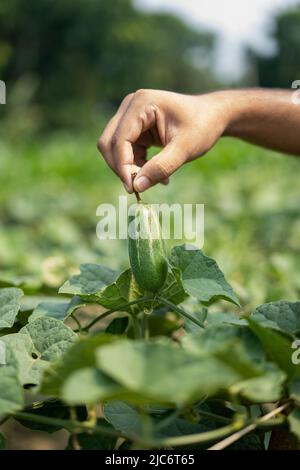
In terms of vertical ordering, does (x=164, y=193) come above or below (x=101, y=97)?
below

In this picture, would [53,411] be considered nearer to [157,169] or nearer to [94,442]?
[94,442]

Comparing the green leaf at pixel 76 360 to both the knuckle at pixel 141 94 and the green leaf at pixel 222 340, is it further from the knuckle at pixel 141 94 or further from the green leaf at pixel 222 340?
the knuckle at pixel 141 94

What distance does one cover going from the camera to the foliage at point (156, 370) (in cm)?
60

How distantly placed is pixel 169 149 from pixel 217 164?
8.24 meters

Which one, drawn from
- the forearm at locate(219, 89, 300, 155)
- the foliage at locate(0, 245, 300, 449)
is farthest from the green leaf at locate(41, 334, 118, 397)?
the forearm at locate(219, 89, 300, 155)

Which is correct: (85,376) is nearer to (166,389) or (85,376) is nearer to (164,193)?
(166,389)

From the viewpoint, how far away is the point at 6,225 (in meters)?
5.09

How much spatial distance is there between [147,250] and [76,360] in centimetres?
27

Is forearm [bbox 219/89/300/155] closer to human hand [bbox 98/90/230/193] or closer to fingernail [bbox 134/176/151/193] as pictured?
human hand [bbox 98/90/230/193]

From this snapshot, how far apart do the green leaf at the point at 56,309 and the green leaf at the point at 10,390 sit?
27cm

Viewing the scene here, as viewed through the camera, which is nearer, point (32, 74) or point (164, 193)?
point (164, 193)

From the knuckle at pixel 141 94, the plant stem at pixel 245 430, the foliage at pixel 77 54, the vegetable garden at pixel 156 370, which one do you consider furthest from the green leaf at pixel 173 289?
the foliage at pixel 77 54
